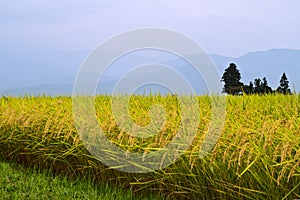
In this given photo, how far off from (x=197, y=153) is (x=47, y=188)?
1.47 m

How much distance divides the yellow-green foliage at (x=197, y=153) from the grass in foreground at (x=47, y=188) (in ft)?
0.30

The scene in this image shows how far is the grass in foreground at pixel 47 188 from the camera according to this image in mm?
3465

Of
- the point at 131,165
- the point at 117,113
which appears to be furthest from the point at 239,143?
the point at 117,113

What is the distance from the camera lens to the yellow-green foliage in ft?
8.46

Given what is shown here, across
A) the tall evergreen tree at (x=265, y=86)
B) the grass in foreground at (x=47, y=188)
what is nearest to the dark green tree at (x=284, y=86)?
the tall evergreen tree at (x=265, y=86)

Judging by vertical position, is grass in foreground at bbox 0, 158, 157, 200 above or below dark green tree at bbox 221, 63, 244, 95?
below

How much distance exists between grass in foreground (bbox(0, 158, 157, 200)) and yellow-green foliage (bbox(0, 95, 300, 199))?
0.30ft

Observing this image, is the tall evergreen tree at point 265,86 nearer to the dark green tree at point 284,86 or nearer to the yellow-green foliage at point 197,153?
the dark green tree at point 284,86

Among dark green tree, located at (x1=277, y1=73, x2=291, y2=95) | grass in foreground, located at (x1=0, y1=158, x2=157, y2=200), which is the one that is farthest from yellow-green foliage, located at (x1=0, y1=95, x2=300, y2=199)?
dark green tree, located at (x1=277, y1=73, x2=291, y2=95)

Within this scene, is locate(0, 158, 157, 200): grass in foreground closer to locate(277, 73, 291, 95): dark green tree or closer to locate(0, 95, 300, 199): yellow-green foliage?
locate(0, 95, 300, 199): yellow-green foliage

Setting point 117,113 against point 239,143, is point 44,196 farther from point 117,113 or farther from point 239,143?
point 239,143

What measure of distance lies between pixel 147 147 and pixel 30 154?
1879 mm

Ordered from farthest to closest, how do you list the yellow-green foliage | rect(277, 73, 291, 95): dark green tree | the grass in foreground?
rect(277, 73, 291, 95): dark green tree < the grass in foreground < the yellow-green foliage

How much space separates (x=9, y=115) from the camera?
16.7 feet
